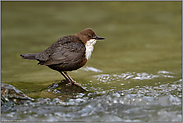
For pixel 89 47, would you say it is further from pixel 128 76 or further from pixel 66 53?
pixel 128 76

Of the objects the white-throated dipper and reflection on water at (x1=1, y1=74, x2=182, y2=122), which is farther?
the white-throated dipper

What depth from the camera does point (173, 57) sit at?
602 cm

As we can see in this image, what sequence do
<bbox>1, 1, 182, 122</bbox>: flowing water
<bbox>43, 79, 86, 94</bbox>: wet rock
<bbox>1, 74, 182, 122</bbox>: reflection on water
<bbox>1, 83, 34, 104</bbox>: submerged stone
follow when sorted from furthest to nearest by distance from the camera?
<bbox>43, 79, 86, 94</bbox>: wet rock, <bbox>1, 83, 34, 104</bbox>: submerged stone, <bbox>1, 1, 182, 122</bbox>: flowing water, <bbox>1, 74, 182, 122</bbox>: reflection on water

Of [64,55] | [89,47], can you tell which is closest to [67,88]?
[64,55]

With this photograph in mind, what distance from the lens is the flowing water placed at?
3025mm

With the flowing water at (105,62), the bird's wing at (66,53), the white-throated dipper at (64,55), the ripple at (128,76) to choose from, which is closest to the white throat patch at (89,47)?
the white-throated dipper at (64,55)

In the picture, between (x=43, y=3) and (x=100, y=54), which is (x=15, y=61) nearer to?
(x=100, y=54)

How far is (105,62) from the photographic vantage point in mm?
5816

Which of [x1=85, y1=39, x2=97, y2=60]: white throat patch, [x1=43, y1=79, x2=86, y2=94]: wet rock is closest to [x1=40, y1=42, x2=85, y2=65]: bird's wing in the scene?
[x1=85, y1=39, x2=97, y2=60]: white throat patch

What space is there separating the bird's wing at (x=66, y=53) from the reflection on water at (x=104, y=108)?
590 millimetres

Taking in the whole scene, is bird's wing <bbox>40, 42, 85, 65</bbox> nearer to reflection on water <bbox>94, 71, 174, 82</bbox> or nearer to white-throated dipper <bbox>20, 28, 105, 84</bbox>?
→ white-throated dipper <bbox>20, 28, 105, 84</bbox>

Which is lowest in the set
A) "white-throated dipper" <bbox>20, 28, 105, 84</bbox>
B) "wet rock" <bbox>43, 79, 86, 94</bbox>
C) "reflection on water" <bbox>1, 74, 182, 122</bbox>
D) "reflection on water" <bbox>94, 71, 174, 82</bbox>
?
"reflection on water" <bbox>1, 74, 182, 122</bbox>

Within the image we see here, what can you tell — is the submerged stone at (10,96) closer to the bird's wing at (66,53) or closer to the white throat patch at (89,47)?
the bird's wing at (66,53)

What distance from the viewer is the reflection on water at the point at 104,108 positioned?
2.85 meters
